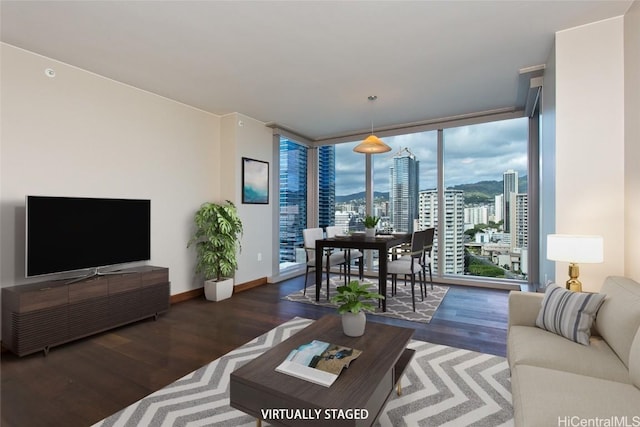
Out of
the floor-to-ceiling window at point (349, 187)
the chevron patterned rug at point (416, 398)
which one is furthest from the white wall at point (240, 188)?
the chevron patterned rug at point (416, 398)

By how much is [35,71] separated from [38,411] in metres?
2.82

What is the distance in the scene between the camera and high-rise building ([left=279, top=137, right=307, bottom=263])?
18.7 ft

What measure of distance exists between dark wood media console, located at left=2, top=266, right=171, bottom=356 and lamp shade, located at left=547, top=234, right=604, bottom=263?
3.75m

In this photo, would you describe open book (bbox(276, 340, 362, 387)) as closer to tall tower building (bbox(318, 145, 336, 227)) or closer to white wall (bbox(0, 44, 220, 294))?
white wall (bbox(0, 44, 220, 294))

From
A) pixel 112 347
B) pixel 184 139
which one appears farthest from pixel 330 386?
pixel 184 139

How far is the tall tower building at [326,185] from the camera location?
244 inches

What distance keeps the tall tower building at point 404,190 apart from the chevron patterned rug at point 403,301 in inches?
44.9

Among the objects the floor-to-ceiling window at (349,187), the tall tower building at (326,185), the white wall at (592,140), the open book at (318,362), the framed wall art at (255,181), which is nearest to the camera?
the open book at (318,362)

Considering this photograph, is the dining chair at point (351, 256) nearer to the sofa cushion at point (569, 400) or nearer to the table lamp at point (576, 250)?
the table lamp at point (576, 250)

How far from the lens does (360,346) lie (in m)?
1.78

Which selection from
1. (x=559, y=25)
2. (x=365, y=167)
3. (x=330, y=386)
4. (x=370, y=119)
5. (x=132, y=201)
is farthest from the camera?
(x=365, y=167)

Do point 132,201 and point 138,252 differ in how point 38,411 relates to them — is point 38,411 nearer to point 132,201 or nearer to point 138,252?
point 138,252

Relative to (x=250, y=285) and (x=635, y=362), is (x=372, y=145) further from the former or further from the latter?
(x=635, y=362)

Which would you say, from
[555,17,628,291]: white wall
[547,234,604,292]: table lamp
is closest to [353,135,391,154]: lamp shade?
[555,17,628,291]: white wall
